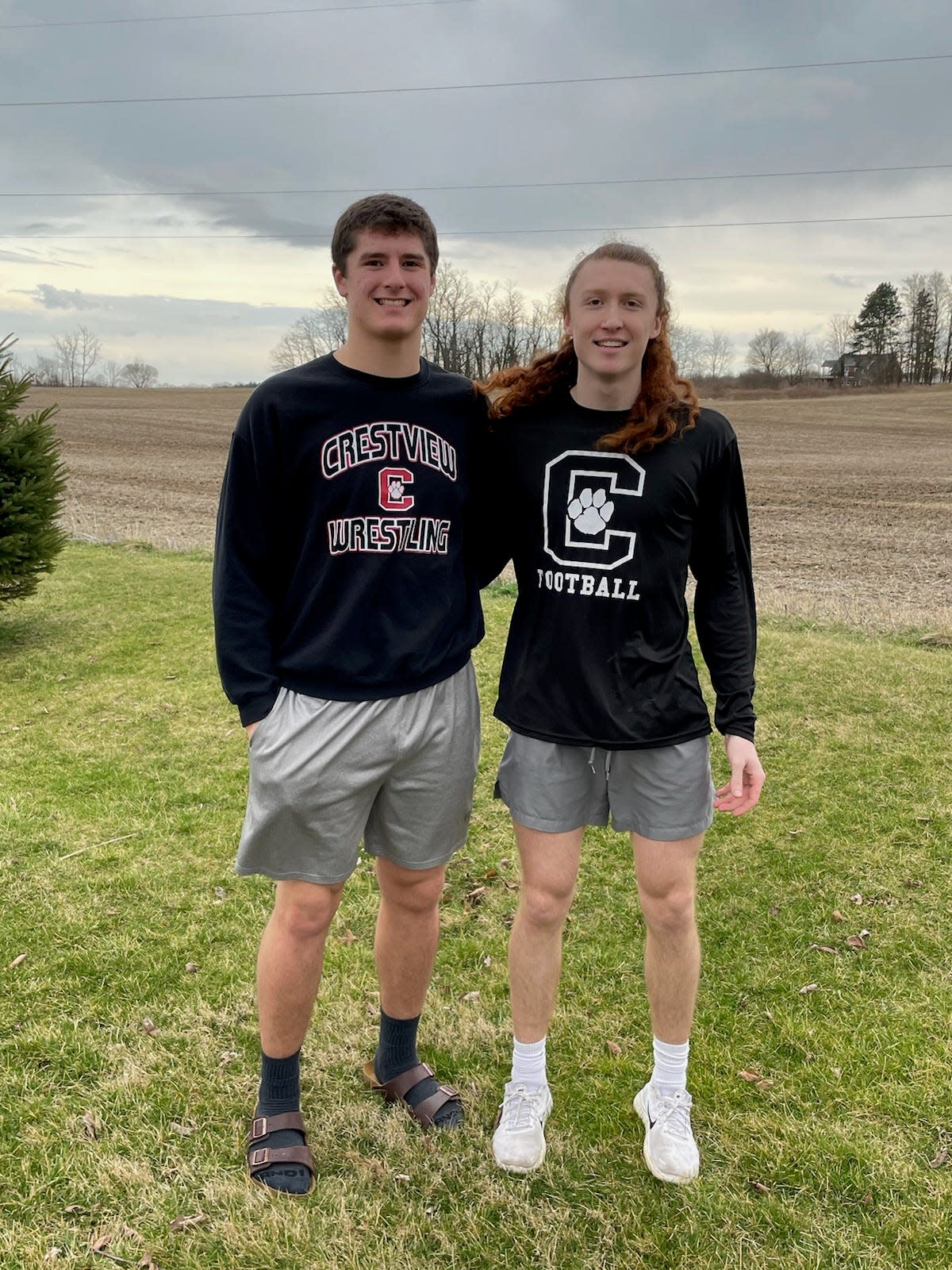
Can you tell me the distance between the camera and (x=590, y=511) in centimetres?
224

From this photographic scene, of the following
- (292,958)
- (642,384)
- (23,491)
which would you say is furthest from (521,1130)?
(23,491)

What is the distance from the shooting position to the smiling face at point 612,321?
86.7 inches

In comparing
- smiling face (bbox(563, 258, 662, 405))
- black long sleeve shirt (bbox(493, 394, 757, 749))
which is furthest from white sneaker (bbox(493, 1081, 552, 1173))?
smiling face (bbox(563, 258, 662, 405))

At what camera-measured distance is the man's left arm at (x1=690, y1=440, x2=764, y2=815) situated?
7.83ft

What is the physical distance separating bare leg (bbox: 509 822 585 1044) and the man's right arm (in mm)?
790

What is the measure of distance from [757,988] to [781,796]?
6.02 feet

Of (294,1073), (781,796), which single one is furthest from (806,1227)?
(781,796)

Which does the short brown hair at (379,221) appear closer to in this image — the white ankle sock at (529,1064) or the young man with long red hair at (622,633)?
the young man with long red hair at (622,633)

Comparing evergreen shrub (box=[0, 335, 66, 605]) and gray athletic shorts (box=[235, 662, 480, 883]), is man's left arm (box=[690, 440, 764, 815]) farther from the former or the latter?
evergreen shrub (box=[0, 335, 66, 605])

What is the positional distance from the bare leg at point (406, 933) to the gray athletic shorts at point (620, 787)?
1.14 ft

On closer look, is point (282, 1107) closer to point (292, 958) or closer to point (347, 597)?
point (292, 958)

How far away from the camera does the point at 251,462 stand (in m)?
2.18

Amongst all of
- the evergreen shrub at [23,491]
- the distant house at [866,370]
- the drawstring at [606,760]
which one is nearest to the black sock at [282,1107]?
the drawstring at [606,760]

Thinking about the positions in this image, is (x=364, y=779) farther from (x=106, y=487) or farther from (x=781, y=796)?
(x=106, y=487)
